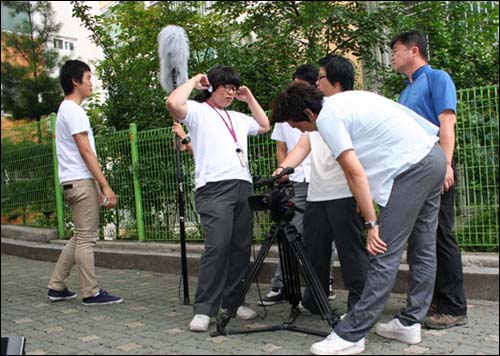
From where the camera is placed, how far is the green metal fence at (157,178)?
4961 mm

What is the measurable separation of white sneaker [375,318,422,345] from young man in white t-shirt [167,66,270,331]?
1.06 meters

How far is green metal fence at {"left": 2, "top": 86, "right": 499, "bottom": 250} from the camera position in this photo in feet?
16.3

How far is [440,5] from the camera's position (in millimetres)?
7043

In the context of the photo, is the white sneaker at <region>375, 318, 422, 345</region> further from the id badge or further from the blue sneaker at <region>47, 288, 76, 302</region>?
the blue sneaker at <region>47, 288, 76, 302</region>

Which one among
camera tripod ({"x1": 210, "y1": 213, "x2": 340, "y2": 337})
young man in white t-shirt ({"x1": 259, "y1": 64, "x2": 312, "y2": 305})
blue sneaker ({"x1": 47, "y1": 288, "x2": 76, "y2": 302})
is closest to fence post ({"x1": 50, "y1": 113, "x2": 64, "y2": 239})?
blue sneaker ({"x1": 47, "y1": 288, "x2": 76, "y2": 302})

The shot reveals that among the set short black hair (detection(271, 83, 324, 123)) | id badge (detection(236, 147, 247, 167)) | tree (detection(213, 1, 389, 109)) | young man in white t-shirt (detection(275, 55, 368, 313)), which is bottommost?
young man in white t-shirt (detection(275, 55, 368, 313))

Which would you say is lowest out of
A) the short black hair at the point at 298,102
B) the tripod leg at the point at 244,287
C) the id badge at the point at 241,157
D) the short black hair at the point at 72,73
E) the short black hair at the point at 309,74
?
the tripod leg at the point at 244,287

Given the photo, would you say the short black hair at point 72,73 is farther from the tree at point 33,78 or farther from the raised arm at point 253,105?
the tree at point 33,78

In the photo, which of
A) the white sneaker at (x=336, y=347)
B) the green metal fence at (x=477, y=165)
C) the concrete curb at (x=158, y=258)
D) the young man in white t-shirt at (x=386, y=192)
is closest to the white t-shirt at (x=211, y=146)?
the young man in white t-shirt at (x=386, y=192)

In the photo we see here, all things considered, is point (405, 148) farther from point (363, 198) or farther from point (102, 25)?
point (102, 25)

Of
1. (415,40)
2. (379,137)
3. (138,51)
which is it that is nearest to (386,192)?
(379,137)

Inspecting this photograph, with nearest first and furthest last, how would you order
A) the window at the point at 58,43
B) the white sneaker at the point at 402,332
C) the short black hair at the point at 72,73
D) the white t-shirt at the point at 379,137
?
the white t-shirt at the point at 379,137 → the white sneaker at the point at 402,332 → the short black hair at the point at 72,73 → the window at the point at 58,43

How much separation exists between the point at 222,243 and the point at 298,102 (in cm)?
116

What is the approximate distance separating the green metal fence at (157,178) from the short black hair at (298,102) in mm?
2045
